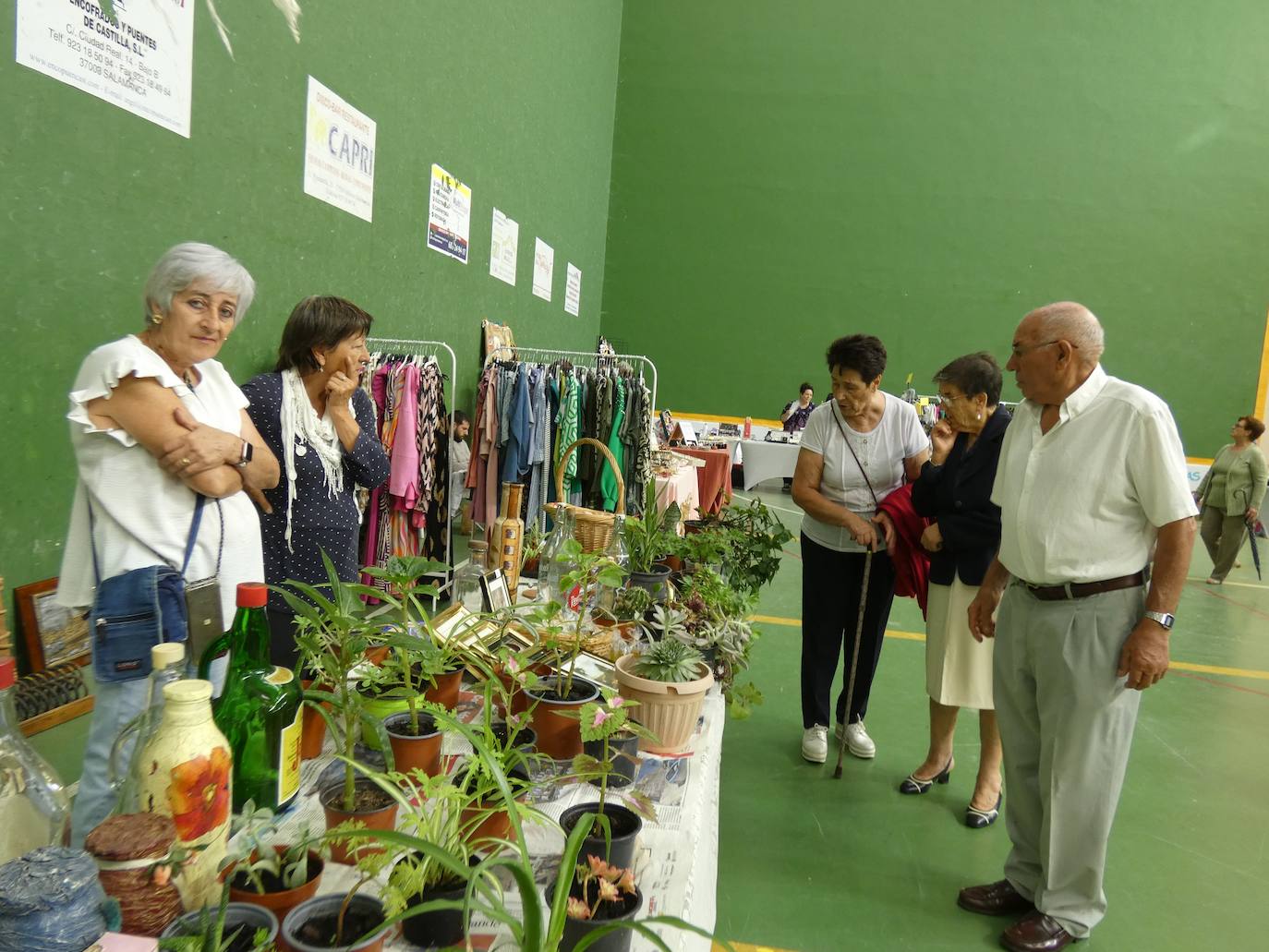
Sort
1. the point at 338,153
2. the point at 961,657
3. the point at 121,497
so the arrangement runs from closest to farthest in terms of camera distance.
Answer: the point at 121,497, the point at 961,657, the point at 338,153

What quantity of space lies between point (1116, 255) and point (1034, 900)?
1054cm

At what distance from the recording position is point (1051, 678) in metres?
2.10

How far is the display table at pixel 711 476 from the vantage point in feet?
24.0

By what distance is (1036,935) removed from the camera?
7.06 ft

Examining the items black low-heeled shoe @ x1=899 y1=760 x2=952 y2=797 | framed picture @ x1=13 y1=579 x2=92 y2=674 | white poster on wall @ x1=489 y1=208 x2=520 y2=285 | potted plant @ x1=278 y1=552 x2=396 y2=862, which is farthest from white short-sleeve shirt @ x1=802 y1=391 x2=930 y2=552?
white poster on wall @ x1=489 y1=208 x2=520 y2=285

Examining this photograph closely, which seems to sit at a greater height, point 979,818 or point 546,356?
point 546,356

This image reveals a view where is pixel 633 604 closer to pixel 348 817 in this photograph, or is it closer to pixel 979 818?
pixel 348 817

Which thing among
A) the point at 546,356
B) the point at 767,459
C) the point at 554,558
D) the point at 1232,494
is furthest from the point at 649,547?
the point at 767,459

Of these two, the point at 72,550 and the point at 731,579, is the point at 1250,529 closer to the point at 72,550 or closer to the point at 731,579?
the point at 731,579

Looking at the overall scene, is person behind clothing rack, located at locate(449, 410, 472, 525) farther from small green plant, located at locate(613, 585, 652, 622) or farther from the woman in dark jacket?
small green plant, located at locate(613, 585, 652, 622)

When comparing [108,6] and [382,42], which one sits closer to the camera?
[108,6]

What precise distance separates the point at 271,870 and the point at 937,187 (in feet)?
37.4

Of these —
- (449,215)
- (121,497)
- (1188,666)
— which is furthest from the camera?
(449,215)

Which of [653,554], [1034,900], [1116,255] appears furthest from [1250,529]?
[653,554]
